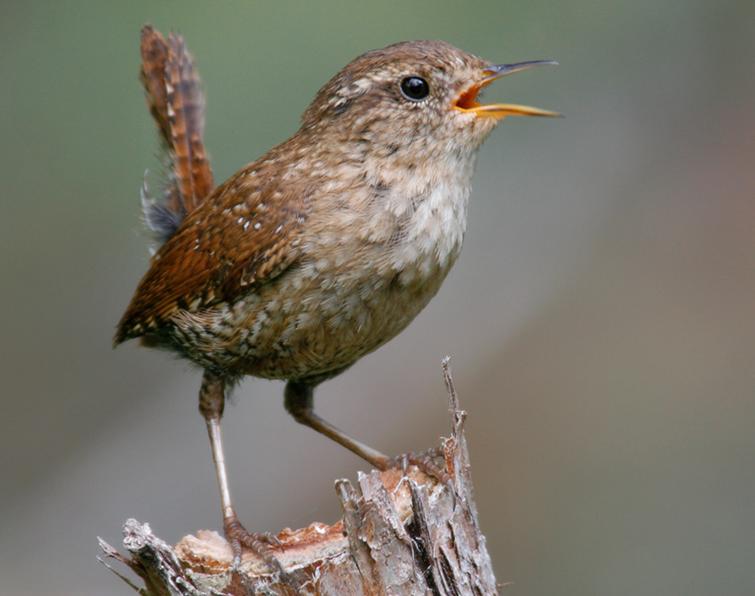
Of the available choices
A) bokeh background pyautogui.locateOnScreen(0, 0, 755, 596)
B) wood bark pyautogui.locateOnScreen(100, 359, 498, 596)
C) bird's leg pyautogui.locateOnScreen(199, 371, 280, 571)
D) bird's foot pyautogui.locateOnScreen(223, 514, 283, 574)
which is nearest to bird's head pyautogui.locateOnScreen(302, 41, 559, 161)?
wood bark pyautogui.locateOnScreen(100, 359, 498, 596)

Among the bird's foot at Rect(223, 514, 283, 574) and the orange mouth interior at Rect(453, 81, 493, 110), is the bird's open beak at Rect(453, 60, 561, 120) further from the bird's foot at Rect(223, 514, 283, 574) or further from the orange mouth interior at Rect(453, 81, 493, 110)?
the bird's foot at Rect(223, 514, 283, 574)

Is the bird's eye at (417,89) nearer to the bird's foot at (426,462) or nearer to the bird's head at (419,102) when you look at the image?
the bird's head at (419,102)

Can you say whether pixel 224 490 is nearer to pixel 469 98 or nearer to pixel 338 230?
pixel 338 230

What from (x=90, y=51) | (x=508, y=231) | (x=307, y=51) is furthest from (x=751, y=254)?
(x=90, y=51)

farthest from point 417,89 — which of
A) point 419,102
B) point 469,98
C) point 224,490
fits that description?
point 224,490

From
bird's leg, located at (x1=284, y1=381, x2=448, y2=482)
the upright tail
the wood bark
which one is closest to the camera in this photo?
the wood bark

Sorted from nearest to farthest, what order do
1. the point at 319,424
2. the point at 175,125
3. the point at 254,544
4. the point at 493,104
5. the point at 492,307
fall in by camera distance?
the point at 254,544 < the point at 493,104 < the point at 319,424 < the point at 175,125 < the point at 492,307

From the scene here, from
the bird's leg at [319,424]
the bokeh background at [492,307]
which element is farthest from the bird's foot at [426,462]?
the bokeh background at [492,307]

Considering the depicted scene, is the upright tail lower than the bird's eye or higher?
higher
